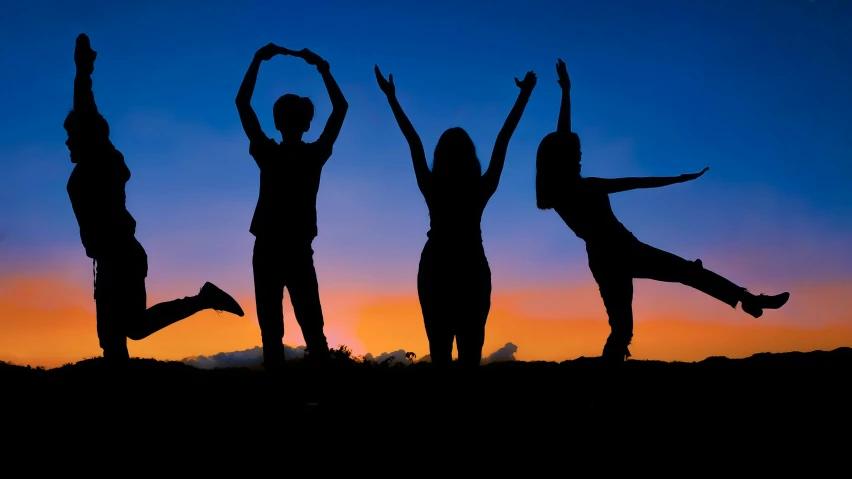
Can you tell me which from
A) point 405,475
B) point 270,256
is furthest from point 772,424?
point 270,256

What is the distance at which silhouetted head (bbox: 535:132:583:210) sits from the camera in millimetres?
6949

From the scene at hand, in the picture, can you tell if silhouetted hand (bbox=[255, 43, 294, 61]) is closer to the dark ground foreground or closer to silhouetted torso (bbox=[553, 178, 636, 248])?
the dark ground foreground

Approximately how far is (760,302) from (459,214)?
15.2 ft

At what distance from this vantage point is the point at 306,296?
6.25 meters

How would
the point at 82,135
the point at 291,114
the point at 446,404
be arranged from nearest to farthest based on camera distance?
the point at 446,404, the point at 291,114, the point at 82,135

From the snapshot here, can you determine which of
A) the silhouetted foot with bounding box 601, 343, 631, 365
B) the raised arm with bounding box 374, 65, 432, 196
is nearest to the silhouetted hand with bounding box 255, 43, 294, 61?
the raised arm with bounding box 374, 65, 432, 196

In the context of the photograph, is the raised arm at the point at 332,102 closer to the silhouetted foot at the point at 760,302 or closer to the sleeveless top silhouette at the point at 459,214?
the sleeveless top silhouette at the point at 459,214

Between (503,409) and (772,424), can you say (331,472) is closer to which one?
(503,409)

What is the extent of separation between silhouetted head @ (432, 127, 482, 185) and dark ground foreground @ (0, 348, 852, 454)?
159cm

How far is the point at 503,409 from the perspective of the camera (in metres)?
5.13

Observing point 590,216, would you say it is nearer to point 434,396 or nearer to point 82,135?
point 434,396

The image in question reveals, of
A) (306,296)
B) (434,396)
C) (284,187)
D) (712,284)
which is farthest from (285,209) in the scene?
(712,284)

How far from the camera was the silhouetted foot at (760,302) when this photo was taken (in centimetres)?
772

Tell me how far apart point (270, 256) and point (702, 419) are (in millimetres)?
3880
